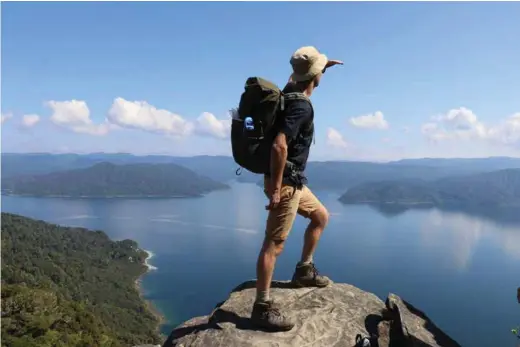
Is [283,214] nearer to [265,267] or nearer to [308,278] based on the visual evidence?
[265,267]

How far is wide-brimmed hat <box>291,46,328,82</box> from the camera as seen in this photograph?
3.88 meters

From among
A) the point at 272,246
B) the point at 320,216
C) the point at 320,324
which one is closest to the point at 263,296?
the point at 272,246

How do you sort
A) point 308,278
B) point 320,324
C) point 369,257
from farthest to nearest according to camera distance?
1. point 369,257
2. point 308,278
3. point 320,324

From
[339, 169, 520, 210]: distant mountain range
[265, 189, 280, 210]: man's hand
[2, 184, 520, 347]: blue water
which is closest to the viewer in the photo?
[265, 189, 280, 210]: man's hand

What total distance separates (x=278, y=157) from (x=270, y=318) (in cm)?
147

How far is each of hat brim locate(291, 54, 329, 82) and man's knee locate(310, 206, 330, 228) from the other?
1372 millimetres

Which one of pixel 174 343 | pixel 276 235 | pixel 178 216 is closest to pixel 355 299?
pixel 276 235

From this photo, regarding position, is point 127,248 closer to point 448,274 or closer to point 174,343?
point 448,274

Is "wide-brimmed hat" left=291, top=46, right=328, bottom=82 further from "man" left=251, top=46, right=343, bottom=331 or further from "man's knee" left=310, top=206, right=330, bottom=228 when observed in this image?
"man's knee" left=310, top=206, right=330, bottom=228

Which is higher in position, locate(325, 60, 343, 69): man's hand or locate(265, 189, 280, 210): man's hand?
locate(325, 60, 343, 69): man's hand

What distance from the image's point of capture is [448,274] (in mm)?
74000

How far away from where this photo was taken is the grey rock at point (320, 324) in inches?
153

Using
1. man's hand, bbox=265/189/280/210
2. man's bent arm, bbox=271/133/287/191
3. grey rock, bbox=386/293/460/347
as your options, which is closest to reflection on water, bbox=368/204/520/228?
grey rock, bbox=386/293/460/347

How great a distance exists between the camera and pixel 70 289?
6819cm
